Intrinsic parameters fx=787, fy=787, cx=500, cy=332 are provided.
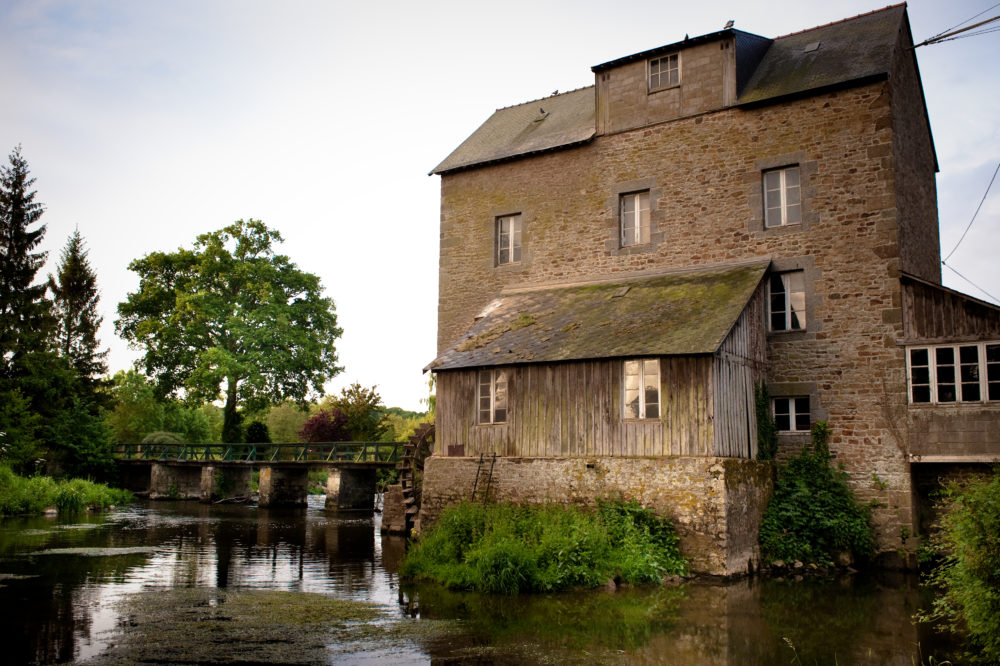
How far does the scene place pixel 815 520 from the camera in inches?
603

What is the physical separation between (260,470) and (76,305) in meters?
16.0

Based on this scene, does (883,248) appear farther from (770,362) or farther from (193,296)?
(193,296)

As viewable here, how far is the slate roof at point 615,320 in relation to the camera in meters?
15.0

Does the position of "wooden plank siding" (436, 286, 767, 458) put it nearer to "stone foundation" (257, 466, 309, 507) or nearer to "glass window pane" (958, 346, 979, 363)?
"glass window pane" (958, 346, 979, 363)

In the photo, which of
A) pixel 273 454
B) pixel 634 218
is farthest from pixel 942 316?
pixel 273 454

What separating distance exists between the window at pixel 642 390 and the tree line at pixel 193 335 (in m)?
23.5

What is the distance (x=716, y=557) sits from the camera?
13.5 metres

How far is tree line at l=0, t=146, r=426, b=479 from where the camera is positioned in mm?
33062

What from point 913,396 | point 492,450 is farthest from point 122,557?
point 913,396

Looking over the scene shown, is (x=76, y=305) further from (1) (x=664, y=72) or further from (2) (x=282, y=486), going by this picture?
(1) (x=664, y=72)

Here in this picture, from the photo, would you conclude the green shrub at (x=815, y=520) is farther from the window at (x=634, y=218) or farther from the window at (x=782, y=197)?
the window at (x=634, y=218)

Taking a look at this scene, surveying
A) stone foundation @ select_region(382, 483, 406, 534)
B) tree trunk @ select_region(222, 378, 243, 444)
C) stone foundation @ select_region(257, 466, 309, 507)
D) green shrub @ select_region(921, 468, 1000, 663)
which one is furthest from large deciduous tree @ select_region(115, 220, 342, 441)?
green shrub @ select_region(921, 468, 1000, 663)

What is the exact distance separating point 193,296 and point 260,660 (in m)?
33.6

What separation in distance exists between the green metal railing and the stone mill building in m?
13.7
